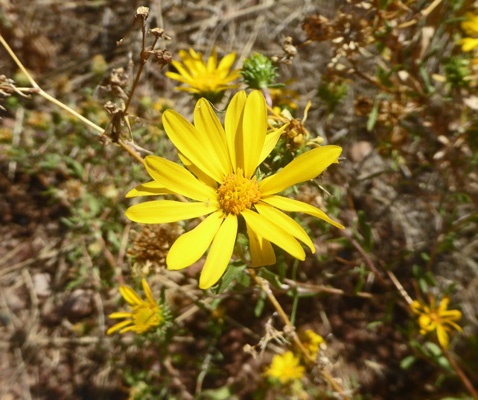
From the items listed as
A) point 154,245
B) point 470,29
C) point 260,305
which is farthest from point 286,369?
point 470,29

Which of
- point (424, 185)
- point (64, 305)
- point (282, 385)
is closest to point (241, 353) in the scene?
point (282, 385)

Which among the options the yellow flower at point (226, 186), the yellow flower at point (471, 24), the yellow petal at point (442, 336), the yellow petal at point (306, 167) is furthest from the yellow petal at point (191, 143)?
the yellow flower at point (471, 24)

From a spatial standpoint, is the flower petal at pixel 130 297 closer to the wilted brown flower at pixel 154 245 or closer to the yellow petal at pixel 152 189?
the wilted brown flower at pixel 154 245

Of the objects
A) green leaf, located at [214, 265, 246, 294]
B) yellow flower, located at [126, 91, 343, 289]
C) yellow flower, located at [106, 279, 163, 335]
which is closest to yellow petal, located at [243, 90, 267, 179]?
yellow flower, located at [126, 91, 343, 289]

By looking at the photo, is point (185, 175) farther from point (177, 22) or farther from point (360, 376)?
point (177, 22)

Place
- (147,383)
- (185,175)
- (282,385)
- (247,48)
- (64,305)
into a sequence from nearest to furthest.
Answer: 1. (185,175)
2. (282,385)
3. (147,383)
4. (64,305)
5. (247,48)

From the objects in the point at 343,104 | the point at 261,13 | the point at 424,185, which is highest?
the point at 261,13

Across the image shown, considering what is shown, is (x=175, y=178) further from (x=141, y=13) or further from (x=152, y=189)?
(x=141, y=13)
